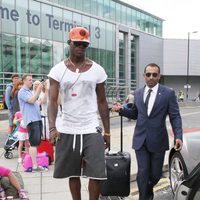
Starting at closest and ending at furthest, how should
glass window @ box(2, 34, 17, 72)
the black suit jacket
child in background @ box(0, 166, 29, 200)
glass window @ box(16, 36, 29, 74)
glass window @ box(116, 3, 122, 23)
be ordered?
the black suit jacket, child in background @ box(0, 166, 29, 200), glass window @ box(2, 34, 17, 72), glass window @ box(16, 36, 29, 74), glass window @ box(116, 3, 122, 23)

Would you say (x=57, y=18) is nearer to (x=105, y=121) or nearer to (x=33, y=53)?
(x=33, y=53)

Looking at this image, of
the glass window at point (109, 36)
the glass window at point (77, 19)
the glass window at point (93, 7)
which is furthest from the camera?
the glass window at point (109, 36)

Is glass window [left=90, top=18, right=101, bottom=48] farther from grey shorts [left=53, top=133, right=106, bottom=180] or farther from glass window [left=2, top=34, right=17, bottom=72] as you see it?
grey shorts [left=53, top=133, right=106, bottom=180]

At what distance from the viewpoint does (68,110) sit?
10.8 ft

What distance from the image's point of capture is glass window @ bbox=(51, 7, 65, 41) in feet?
91.4

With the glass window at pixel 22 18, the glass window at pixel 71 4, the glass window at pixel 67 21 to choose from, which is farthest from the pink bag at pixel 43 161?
the glass window at pixel 71 4

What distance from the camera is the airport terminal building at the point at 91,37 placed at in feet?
78.9

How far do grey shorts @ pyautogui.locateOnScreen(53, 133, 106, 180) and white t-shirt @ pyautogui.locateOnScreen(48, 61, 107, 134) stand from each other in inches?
3.0

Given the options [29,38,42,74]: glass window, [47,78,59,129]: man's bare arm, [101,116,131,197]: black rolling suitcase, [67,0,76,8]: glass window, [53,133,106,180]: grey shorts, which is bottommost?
[101,116,131,197]: black rolling suitcase

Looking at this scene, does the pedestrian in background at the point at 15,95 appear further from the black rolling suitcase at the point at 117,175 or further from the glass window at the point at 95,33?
the glass window at the point at 95,33

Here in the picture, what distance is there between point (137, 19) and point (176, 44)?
1214 centimetres

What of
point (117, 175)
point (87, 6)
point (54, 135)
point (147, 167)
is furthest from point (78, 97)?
point (87, 6)

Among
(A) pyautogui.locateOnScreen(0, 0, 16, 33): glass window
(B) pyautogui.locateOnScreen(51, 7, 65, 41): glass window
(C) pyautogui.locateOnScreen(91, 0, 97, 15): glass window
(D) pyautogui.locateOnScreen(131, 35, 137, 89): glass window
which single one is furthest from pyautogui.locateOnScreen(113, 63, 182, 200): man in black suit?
(D) pyautogui.locateOnScreen(131, 35, 137, 89): glass window

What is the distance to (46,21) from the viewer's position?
88.7 ft
